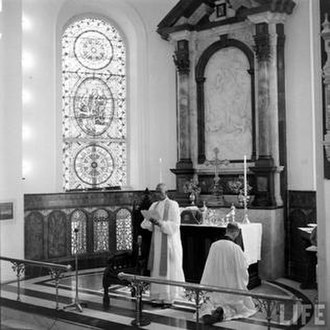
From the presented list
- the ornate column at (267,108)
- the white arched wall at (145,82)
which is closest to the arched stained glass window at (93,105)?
the white arched wall at (145,82)

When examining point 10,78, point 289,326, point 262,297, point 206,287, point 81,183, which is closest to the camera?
point 262,297

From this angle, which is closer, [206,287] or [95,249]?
[206,287]

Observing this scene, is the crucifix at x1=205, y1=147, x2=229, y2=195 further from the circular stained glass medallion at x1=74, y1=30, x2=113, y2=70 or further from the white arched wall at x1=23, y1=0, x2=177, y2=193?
the circular stained glass medallion at x1=74, y1=30, x2=113, y2=70

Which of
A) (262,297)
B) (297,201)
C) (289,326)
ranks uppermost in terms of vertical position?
(297,201)

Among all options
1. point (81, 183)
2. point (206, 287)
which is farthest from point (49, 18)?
point (206, 287)

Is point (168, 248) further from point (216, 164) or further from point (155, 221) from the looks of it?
point (216, 164)

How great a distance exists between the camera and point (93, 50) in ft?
38.0

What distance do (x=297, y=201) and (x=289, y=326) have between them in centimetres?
359

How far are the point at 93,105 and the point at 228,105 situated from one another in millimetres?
3000

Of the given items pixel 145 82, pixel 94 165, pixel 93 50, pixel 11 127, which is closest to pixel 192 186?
pixel 94 165

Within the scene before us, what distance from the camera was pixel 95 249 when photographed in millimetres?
10930

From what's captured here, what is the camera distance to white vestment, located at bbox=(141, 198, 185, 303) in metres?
7.75

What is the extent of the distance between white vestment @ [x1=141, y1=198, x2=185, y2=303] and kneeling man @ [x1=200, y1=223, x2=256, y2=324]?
3.18 feet

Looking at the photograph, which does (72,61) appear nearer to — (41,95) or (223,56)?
(41,95)
